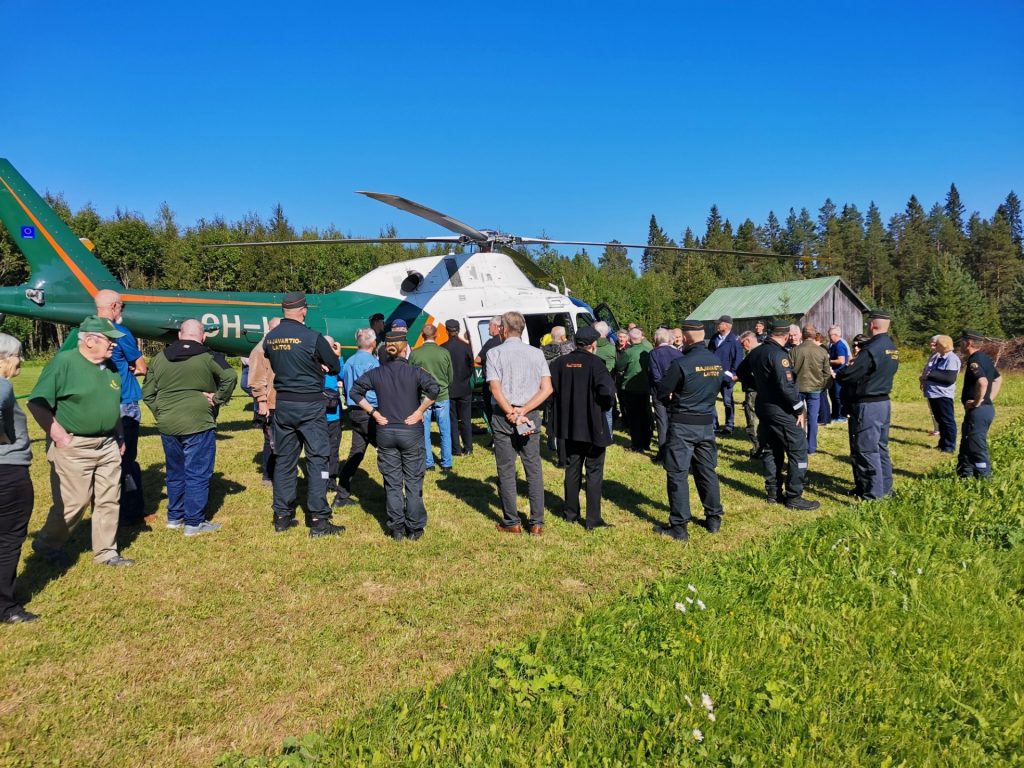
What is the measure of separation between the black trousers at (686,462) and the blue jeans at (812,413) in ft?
10.6

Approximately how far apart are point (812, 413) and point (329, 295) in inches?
362

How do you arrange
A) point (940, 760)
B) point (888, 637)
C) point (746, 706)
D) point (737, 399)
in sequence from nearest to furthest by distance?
point (940, 760), point (746, 706), point (888, 637), point (737, 399)

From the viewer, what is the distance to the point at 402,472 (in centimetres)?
528

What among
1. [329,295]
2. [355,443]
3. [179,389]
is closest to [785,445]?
[355,443]

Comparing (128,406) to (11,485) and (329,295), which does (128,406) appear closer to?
(11,485)

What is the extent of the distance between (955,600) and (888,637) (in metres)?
0.79

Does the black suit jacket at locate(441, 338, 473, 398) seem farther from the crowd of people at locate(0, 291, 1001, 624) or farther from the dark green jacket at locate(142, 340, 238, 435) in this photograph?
the dark green jacket at locate(142, 340, 238, 435)

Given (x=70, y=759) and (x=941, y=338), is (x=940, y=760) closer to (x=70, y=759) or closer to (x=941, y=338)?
(x=70, y=759)

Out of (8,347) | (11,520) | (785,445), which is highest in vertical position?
(8,347)

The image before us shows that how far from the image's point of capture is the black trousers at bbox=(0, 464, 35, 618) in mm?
3543

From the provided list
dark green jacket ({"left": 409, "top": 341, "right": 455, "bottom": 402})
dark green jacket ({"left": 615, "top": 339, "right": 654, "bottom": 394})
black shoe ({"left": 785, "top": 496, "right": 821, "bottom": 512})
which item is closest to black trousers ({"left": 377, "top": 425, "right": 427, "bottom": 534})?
dark green jacket ({"left": 409, "top": 341, "right": 455, "bottom": 402})

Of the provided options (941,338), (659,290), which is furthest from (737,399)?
(659,290)

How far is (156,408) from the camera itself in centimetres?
530

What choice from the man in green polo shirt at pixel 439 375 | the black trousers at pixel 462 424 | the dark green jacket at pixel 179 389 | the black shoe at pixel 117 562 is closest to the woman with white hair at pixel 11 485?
the black shoe at pixel 117 562
